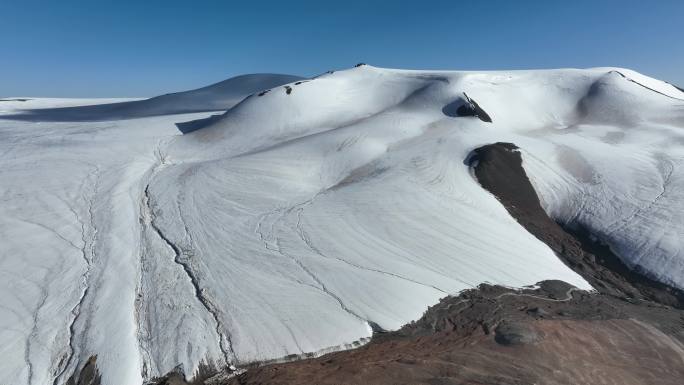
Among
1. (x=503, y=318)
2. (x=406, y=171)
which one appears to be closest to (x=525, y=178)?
(x=406, y=171)

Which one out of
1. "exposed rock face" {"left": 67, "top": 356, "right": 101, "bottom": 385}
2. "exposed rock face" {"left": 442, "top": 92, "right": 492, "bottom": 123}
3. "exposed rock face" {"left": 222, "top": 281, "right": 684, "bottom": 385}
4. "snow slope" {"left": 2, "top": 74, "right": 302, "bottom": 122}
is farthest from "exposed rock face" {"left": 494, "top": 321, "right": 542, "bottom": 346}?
"snow slope" {"left": 2, "top": 74, "right": 302, "bottom": 122}

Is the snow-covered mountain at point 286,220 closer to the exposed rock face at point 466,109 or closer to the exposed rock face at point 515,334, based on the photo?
the exposed rock face at point 466,109

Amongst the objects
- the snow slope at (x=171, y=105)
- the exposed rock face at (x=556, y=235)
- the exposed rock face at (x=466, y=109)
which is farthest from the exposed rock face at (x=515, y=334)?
the snow slope at (x=171, y=105)

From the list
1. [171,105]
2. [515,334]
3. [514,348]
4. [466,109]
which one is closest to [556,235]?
[515,334]

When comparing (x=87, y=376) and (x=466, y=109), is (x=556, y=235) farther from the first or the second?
(x=87, y=376)

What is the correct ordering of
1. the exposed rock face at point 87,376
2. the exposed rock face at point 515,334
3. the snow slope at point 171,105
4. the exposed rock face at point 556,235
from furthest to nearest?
the snow slope at point 171,105 < the exposed rock face at point 556,235 < the exposed rock face at point 515,334 < the exposed rock face at point 87,376

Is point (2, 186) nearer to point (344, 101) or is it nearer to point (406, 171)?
point (406, 171)
